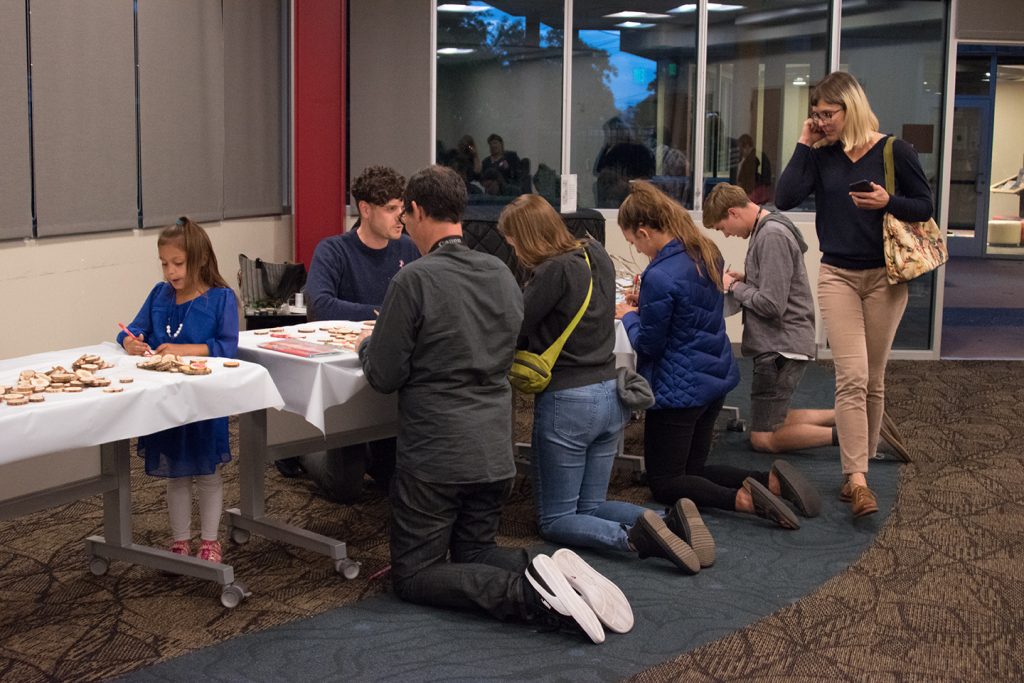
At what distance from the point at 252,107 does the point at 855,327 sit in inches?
187

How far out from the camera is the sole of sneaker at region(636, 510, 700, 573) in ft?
12.5

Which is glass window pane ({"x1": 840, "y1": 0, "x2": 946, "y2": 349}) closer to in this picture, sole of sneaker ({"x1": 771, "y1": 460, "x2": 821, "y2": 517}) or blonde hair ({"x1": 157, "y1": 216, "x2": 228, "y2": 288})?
sole of sneaker ({"x1": 771, "y1": 460, "x2": 821, "y2": 517})

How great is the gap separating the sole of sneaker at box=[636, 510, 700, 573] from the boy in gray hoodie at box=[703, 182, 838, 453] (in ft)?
5.51

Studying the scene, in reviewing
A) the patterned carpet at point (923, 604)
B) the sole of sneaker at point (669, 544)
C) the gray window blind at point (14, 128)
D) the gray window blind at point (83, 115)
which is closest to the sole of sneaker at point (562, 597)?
the patterned carpet at point (923, 604)

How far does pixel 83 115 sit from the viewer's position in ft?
18.9

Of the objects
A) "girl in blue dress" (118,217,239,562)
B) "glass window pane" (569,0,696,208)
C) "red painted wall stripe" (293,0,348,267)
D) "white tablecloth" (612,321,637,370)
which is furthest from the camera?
"glass window pane" (569,0,696,208)

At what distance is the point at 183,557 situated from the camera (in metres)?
3.63

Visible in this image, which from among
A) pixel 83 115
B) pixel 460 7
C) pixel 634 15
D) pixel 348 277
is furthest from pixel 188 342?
pixel 634 15

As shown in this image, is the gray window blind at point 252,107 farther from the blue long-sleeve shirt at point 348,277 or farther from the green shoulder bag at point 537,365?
the green shoulder bag at point 537,365

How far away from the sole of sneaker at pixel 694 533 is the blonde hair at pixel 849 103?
59.8 inches

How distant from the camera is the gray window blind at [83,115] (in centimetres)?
542

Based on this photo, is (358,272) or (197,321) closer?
(197,321)

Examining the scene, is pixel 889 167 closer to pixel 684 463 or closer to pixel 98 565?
pixel 684 463

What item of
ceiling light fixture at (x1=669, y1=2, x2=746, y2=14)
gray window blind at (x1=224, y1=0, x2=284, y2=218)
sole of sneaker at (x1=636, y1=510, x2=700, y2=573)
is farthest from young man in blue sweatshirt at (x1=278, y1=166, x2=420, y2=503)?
ceiling light fixture at (x1=669, y1=2, x2=746, y2=14)
